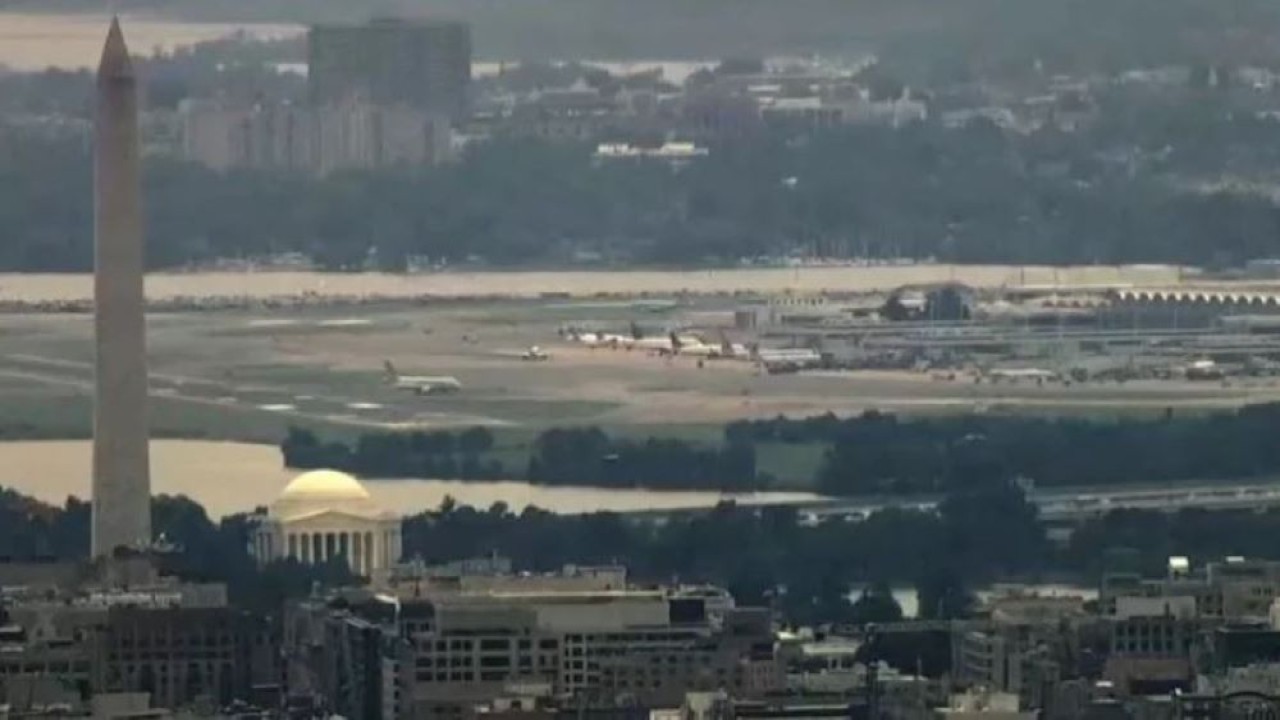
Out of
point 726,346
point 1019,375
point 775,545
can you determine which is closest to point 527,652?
point 775,545

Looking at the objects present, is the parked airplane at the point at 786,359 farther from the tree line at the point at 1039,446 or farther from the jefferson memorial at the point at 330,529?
the jefferson memorial at the point at 330,529

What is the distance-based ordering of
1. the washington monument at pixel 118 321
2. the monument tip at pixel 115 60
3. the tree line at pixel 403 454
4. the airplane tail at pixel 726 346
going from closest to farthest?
the washington monument at pixel 118 321 → the tree line at pixel 403 454 → the monument tip at pixel 115 60 → the airplane tail at pixel 726 346

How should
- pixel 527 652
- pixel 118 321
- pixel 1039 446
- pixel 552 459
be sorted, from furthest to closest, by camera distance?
pixel 1039 446, pixel 552 459, pixel 118 321, pixel 527 652

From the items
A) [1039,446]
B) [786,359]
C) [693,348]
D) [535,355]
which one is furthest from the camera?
[693,348]

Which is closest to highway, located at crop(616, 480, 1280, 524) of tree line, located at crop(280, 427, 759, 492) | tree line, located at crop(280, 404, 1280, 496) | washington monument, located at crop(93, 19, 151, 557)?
tree line, located at crop(280, 404, 1280, 496)

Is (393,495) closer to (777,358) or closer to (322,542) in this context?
(322,542)

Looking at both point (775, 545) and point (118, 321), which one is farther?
point (118, 321)

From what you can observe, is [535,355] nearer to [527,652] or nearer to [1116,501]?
[1116,501]

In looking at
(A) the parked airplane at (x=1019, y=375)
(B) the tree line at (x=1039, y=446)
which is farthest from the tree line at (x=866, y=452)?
(A) the parked airplane at (x=1019, y=375)
